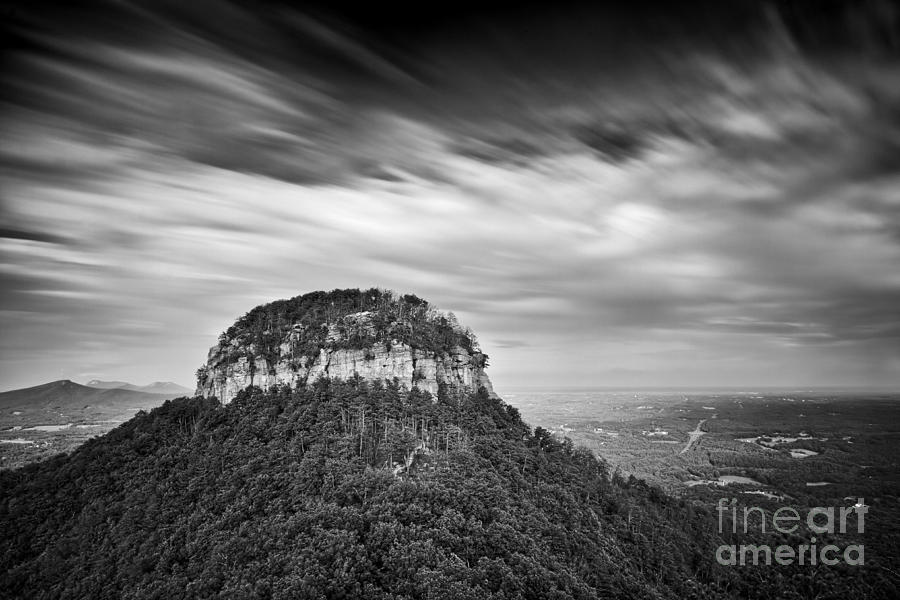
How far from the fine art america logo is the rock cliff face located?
49935mm

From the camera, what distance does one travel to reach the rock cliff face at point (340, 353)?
57906 millimetres

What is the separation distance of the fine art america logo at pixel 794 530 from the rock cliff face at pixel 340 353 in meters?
49.9

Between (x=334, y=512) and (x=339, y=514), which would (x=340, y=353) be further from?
(x=339, y=514)

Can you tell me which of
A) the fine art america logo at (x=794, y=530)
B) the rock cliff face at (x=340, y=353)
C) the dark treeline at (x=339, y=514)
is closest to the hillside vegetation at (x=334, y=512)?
the dark treeline at (x=339, y=514)

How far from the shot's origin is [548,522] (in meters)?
42.8

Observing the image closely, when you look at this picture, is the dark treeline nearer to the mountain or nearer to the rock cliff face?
the mountain

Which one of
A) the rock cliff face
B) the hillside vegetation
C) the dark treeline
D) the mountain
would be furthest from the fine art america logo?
the rock cliff face

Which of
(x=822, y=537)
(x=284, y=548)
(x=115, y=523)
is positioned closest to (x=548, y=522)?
(x=284, y=548)

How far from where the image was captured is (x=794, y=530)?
83250 millimetres

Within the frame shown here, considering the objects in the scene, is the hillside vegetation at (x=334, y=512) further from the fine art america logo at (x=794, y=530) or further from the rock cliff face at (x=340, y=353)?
the fine art america logo at (x=794, y=530)

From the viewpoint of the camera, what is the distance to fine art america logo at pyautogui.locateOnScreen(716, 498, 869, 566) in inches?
2662

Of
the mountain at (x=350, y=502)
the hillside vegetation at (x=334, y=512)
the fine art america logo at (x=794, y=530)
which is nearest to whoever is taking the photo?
the hillside vegetation at (x=334, y=512)

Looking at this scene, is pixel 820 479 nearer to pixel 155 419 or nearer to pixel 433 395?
pixel 433 395

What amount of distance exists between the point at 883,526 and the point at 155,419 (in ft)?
470
